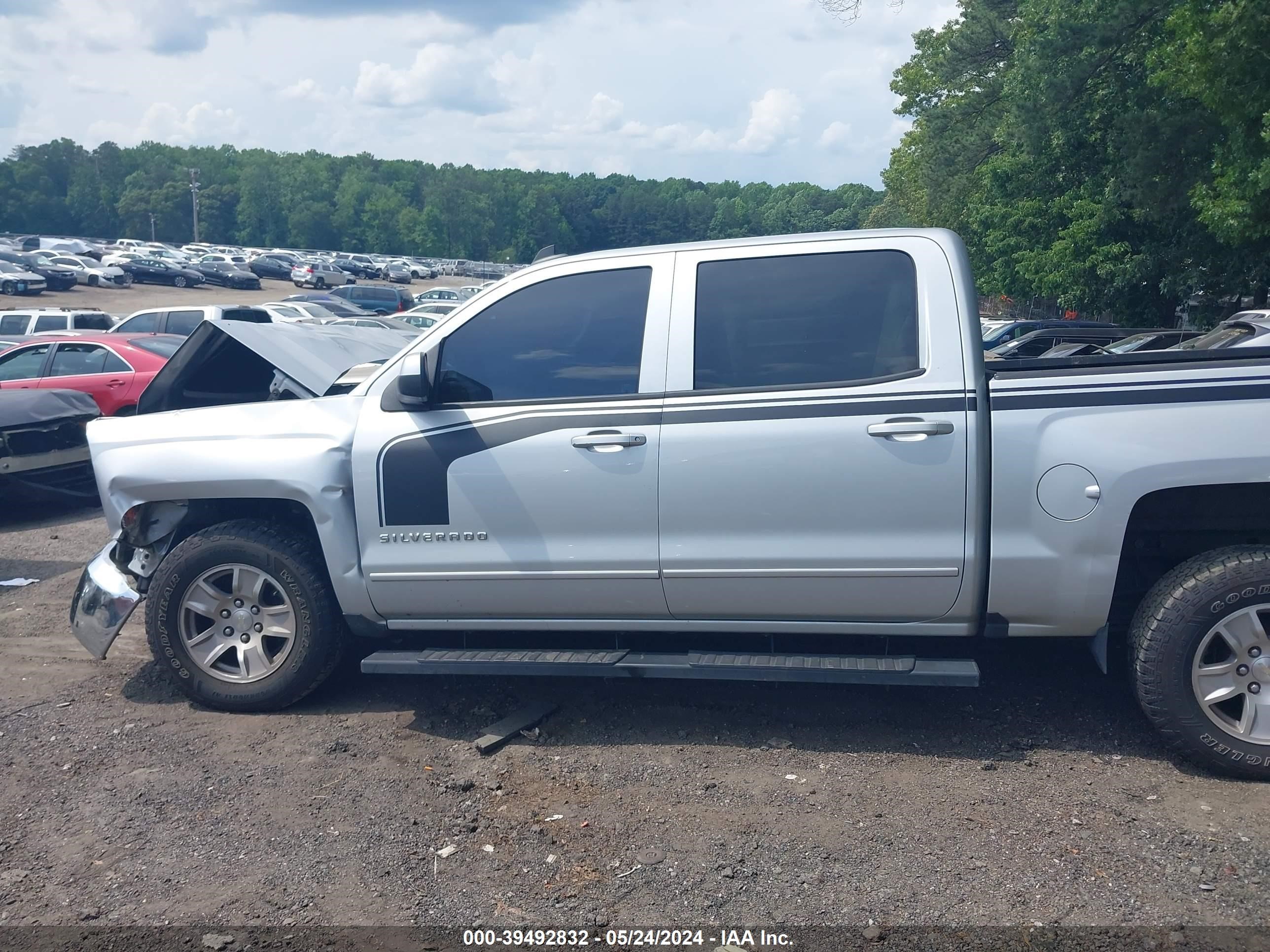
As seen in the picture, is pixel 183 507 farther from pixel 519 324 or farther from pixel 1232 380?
pixel 1232 380

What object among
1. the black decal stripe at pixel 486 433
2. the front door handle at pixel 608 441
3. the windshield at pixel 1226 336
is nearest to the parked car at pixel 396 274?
the windshield at pixel 1226 336

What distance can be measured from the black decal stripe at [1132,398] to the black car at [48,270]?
53996 millimetres

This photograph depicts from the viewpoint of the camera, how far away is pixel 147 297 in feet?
171

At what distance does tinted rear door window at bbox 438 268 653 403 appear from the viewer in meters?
4.65

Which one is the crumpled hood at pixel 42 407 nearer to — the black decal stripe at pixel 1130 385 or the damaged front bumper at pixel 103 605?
the damaged front bumper at pixel 103 605

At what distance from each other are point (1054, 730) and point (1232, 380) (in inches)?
64.1

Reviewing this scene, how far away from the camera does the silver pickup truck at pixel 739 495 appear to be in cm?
414

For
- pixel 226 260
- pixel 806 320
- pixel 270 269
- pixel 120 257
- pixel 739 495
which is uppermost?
pixel 120 257

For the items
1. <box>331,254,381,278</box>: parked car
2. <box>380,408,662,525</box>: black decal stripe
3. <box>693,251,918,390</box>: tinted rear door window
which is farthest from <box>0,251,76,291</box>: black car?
<box>693,251,918,390</box>: tinted rear door window

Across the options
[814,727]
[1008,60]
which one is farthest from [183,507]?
[1008,60]

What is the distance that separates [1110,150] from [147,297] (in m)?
44.4

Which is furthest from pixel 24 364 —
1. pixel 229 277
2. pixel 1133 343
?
pixel 229 277

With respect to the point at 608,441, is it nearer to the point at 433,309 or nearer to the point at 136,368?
the point at 136,368

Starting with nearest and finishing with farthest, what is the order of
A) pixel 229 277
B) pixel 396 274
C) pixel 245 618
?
pixel 245 618 → pixel 229 277 → pixel 396 274
